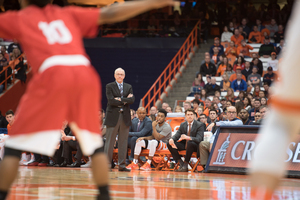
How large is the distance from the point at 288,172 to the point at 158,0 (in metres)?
6.10

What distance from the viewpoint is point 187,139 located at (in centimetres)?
1032

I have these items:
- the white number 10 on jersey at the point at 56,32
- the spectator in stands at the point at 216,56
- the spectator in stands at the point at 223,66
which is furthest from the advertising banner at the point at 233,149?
the spectator in stands at the point at 216,56

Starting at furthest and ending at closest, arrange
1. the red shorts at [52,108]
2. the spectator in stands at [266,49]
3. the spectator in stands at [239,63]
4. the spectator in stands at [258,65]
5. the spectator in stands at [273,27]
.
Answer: the spectator in stands at [273,27]
the spectator in stands at [266,49]
the spectator in stands at [239,63]
the spectator in stands at [258,65]
the red shorts at [52,108]

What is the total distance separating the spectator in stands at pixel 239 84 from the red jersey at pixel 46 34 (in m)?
13.1

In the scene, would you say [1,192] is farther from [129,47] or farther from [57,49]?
[129,47]

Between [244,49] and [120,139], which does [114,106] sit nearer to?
[120,139]

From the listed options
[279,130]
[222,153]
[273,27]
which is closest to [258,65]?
[273,27]

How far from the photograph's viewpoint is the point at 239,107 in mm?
12555

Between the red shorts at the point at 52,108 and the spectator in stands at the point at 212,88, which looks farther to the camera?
the spectator in stands at the point at 212,88

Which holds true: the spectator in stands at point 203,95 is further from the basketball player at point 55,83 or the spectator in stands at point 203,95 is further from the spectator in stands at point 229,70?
the basketball player at point 55,83

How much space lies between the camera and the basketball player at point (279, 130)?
Result: 1.56 meters

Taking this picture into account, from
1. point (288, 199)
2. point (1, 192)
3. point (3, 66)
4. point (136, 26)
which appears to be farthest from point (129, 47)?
point (1, 192)

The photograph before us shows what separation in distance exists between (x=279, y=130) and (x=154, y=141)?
30.0 ft

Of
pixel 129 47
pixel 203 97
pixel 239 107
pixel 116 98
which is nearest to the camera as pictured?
pixel 116 98
